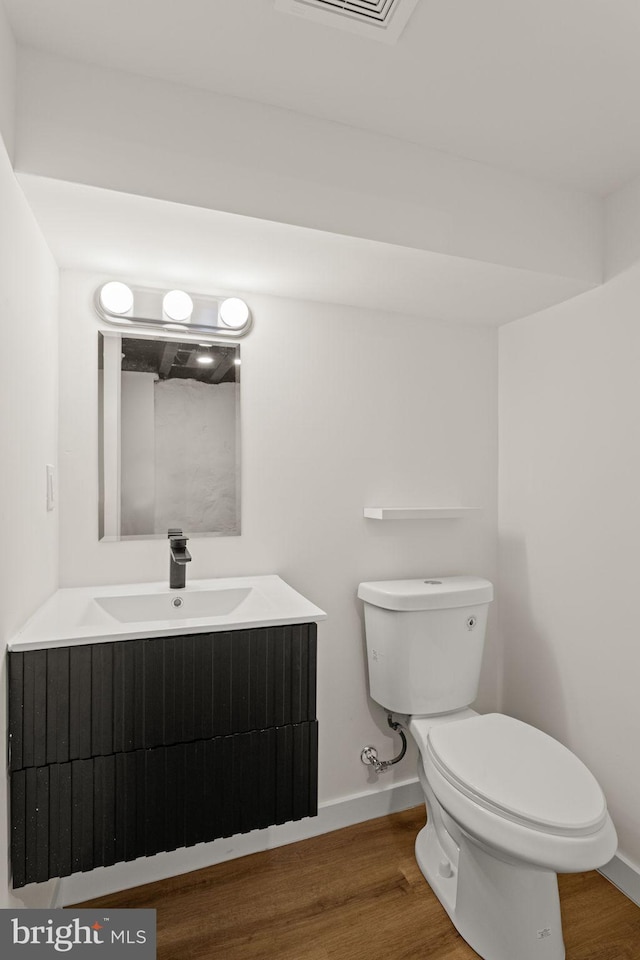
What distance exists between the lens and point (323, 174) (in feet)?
4.75

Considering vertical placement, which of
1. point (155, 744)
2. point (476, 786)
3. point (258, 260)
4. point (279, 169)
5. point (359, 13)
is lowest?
point (476, 786)

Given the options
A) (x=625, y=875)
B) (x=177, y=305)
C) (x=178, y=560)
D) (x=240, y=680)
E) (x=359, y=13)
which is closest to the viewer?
(x=359, y=13)

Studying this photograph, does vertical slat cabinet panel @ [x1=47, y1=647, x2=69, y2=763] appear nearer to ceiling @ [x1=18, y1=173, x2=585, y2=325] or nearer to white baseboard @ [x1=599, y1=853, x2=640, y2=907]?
ceiling @ [x1=18, y1=173, x2=585, y2=325]

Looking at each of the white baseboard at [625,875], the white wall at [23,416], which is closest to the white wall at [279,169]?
the white wall at [23,416]

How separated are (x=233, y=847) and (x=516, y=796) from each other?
3.31ft

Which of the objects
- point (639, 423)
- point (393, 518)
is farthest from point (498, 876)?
point (639, 423)

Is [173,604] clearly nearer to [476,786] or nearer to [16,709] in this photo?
[16,709]

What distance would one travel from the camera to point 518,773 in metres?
1.45

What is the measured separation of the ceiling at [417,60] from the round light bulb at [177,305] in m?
0.61

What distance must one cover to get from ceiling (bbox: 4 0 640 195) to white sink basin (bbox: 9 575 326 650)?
130 centimetres

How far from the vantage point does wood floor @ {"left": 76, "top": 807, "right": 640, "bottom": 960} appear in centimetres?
147

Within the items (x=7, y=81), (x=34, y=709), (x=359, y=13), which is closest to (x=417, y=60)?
(x=359, y=13)

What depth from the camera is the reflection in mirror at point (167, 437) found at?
175cm

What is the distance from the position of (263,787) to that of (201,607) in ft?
1.74
